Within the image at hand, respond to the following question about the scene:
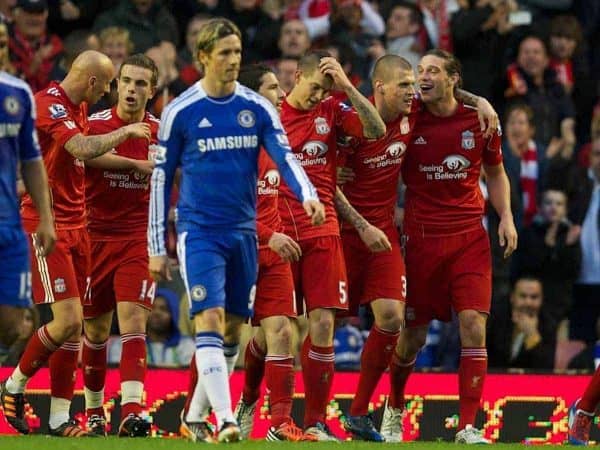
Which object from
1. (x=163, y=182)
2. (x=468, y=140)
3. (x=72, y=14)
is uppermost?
(x=72, y=14)

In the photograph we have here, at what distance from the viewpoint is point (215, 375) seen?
34.9ft

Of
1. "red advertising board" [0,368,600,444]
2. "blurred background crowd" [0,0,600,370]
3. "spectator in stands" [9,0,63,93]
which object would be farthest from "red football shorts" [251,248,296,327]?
"spectator in stands" [9,0,63,93]

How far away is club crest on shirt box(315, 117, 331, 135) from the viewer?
41.5ft

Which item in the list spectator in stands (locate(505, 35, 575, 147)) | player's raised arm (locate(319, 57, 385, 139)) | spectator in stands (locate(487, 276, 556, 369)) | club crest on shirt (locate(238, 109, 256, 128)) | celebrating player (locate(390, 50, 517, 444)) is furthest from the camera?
spectator in stands (locate(505, 35, 575, 147))

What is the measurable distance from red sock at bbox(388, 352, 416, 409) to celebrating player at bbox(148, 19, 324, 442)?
2.78 meters

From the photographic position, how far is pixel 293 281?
12555 millimetres

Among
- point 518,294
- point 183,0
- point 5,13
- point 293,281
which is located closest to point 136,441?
point 293,281

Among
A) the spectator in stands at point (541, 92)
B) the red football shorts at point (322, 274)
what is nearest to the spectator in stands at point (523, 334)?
the spectator in stands at point (541, 92)

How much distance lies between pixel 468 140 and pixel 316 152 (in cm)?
126

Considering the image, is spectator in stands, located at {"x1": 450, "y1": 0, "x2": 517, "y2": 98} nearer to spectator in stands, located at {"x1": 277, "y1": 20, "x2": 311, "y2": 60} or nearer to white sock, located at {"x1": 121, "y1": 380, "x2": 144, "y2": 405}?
spectator in stands, located at {"x1": 277, "y1": 20, "x2": 311, "y2": 60}

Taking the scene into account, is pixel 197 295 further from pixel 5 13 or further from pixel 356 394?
pixel 5 13

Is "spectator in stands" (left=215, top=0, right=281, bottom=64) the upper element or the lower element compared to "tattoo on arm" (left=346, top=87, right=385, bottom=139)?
upper

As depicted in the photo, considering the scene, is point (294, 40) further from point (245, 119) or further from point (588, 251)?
point (245, 119)

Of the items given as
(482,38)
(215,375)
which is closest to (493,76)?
(482,38)
